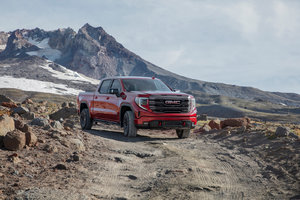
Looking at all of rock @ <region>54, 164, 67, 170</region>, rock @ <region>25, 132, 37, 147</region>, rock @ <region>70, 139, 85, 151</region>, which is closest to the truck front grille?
rock @ <region>70, 139, 85, 151</region>

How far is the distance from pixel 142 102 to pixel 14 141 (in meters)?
4.39

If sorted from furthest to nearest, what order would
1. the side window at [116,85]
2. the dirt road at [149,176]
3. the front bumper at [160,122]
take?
the side window at [116,85], the front bumper at [160,122], the dirt road at [149,176]

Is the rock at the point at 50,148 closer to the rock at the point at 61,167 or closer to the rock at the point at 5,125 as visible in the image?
the rock at the point at 5,125

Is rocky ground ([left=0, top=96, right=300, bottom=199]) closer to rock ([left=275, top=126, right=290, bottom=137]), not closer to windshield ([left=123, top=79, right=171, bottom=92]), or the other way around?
rock ([left=275, top=126, right=290, bottom=137])

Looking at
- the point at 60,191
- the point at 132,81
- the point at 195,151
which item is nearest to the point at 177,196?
the point at 60,191

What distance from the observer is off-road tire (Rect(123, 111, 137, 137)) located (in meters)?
10.3

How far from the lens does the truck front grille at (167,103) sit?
10055 millimetres

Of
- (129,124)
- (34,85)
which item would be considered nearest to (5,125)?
(129,124)

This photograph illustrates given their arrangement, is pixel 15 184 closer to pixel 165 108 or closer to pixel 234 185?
pixel 234 185

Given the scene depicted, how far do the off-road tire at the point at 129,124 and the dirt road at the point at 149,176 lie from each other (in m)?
1.92

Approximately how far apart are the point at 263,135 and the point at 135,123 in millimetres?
3935

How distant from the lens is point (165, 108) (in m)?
10.1

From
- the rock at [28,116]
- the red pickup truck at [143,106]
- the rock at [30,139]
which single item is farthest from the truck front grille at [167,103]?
the rock at [28,116]

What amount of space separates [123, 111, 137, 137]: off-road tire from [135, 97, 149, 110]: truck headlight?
456 mm
